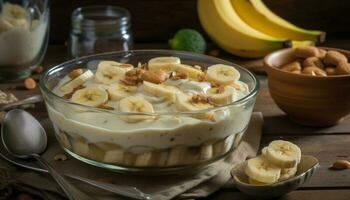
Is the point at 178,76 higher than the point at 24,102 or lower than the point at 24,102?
higher

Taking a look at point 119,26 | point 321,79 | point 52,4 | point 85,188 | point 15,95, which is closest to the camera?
point 85,188

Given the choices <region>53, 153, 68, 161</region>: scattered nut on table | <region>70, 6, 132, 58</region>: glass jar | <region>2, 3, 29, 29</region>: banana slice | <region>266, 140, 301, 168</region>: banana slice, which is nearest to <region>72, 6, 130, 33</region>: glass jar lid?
<region>70, 6, 132, 58</region>: glass jar

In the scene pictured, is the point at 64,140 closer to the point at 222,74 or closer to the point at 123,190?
the point at 123,190

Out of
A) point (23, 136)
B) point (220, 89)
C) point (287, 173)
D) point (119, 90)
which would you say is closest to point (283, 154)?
point (287, 173)

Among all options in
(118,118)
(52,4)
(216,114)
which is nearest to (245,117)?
(216,114)

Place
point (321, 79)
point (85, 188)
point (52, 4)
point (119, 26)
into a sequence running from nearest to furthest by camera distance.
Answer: point (85, 188) → point (321, 79) → point (119, 26) → point (52, 4)

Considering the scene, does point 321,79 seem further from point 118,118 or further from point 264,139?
point 118,118
